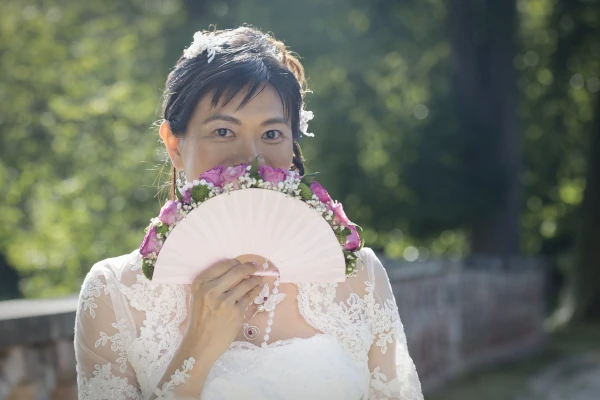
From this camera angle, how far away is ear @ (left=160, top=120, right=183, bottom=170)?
2.80 metres

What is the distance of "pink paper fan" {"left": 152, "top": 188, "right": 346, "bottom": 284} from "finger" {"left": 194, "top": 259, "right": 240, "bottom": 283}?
2.0 inches

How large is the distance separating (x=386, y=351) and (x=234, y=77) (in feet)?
3.06

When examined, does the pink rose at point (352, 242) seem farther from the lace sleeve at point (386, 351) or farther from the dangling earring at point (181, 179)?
the dangling earring at point (181, 179)

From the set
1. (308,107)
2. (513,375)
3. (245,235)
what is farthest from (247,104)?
(308,107)

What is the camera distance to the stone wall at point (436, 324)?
391 centimetres

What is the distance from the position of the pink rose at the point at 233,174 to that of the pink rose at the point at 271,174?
0.05 meters

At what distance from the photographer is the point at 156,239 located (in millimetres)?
2463

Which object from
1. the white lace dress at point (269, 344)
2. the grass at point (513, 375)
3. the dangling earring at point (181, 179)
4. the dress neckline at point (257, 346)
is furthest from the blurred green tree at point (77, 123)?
the dress neckline at point (257, 346)

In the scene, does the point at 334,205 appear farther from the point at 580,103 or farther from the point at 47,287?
the point at 580,103

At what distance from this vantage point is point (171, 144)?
111 inches

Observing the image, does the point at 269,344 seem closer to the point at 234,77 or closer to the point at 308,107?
the point at 234,77

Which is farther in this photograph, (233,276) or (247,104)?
(247,104)

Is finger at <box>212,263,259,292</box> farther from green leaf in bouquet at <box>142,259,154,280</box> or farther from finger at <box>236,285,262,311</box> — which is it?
green leaf in bouquet at <box>142,259,154,280</box>

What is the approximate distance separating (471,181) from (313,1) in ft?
12.5
